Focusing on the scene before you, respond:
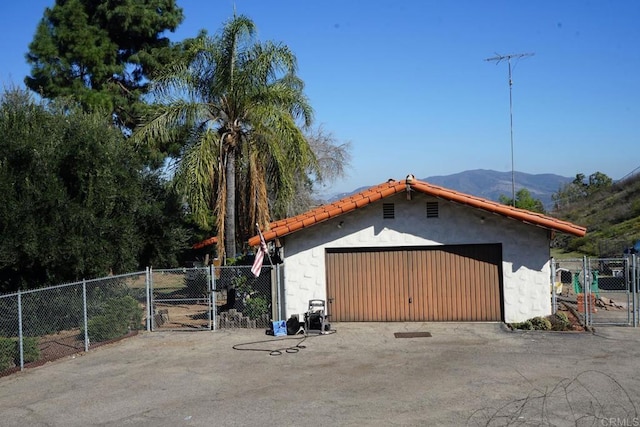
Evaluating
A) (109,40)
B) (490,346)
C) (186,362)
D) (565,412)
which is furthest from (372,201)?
(109,40)

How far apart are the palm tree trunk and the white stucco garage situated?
457 centimetres

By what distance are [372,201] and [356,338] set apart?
11.6 feet

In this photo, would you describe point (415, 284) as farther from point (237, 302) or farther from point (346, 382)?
point (346, 382)

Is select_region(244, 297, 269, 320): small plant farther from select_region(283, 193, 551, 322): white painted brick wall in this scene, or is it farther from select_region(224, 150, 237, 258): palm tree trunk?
select_region(224, 150, 237, 258): palm tree trunk

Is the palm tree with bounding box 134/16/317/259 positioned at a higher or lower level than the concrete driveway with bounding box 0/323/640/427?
higher

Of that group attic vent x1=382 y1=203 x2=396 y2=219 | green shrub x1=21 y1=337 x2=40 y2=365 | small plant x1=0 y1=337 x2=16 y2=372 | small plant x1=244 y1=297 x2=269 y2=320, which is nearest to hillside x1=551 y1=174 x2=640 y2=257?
attic vent x1=382 y1=203 x2=396 y2=219

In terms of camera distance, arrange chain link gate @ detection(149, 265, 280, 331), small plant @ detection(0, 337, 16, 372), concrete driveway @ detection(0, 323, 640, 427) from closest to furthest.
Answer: concrete driveway @ detection(0, 323, 640, 427) → small plant @ detection(0, 337, 16, 372) → chain link gate @ detection(149, 265, 280, 331)

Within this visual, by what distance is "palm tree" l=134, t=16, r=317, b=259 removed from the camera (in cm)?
2042

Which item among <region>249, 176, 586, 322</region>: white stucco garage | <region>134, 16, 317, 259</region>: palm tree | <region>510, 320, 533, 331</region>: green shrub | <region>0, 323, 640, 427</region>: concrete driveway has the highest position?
<region>134, 16, 317, 259</region>: palm tree

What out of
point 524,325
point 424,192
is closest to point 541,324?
point 524,325

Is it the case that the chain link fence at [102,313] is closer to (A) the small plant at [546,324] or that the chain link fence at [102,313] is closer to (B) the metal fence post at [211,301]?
(B) the metal fence post at [211,301]

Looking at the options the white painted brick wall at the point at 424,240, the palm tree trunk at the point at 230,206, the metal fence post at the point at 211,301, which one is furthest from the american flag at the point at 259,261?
the palm tree trunk at the point at 230,206

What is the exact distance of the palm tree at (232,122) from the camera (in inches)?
804

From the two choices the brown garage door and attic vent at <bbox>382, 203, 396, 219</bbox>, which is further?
attic vent at <bbox>382, 203, 396, 219</bbox>
